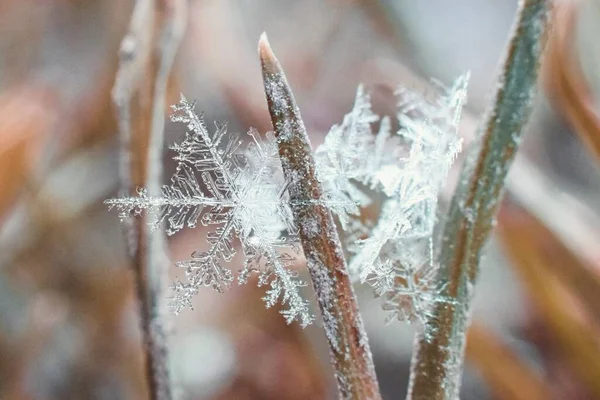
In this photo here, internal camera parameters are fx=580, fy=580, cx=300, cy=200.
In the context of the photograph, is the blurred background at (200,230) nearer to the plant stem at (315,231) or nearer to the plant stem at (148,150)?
the plant stem at (148,150)

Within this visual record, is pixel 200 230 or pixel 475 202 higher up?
pixel 200 230

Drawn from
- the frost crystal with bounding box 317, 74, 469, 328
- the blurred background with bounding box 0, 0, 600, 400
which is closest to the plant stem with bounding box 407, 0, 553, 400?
the frost crystal with bounding box 317, 74, 469, 328

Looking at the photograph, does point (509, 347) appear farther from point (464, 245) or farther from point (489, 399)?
point (464, 245)

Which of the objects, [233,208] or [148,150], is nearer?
[233,208]

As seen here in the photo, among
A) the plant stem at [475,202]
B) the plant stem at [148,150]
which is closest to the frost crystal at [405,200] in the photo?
the plant stem at [475,202]

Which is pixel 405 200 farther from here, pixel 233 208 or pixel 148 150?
pixel 148 150

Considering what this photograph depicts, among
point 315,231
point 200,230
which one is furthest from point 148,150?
point 315,231
